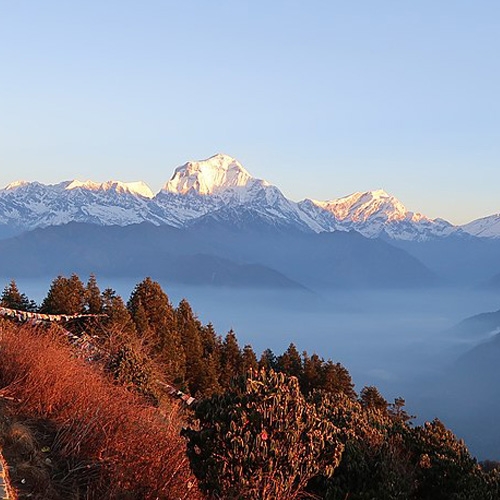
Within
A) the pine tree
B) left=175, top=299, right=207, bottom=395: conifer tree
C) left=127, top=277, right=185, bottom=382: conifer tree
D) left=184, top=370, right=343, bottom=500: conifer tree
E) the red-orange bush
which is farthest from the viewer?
the pine tree

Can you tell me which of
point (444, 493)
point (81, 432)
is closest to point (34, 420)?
point (81, 432)

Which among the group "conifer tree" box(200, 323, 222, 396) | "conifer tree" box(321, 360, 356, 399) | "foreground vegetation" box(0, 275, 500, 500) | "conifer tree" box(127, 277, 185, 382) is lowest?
"conifer tree" box(321, 360, 356, 399)

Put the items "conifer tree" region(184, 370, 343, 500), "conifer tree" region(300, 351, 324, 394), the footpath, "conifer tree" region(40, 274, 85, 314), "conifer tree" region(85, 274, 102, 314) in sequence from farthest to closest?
"conifer tree" region(300, 351, 324, 394) < "conifer tree" region(85, 274, 102, 314) < "conifer tree" region(40, 274, 85, 314) < "conifer tree" region(184, 370, 343, 500) < the footpath

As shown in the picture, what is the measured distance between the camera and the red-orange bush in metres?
8.02

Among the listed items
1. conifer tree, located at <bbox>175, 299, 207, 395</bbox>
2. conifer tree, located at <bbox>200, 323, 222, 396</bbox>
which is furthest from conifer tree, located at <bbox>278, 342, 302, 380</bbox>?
conifer tree, located at <bbox>175, 299, 207, 395</bbox>

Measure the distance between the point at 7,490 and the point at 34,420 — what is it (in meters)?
3.34

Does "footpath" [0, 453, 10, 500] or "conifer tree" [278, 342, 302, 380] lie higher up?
"footpath" [0, 453, 10, 500]

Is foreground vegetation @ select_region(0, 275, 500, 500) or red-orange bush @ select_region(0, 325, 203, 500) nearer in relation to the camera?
foreground vegetation @ select_region(0, 275, 500, 500)

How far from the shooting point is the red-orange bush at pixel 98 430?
802 cm

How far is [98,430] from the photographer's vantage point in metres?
8.62

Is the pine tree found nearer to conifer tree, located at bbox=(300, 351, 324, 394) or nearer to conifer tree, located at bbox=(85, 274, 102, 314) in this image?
conifer tree, located at bbox=(85, 274, 102, 314)

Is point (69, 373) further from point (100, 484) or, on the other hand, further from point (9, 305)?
point (9, 305)

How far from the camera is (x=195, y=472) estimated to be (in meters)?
8.00

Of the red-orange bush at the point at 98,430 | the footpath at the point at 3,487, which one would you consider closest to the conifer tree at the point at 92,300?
the red-orange bush at the point at 98,430
